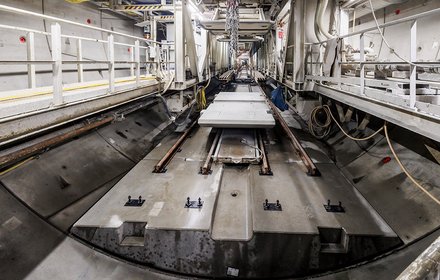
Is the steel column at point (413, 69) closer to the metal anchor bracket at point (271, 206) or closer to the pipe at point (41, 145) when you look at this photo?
the metal anchor bracket at point (271, 206)

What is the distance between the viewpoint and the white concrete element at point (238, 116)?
5406 mm

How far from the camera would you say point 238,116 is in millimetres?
5727

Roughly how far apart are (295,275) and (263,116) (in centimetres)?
320

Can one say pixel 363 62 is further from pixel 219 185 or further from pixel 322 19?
pixel 322 19

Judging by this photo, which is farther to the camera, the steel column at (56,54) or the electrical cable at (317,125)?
the electrical cable at (317,125)

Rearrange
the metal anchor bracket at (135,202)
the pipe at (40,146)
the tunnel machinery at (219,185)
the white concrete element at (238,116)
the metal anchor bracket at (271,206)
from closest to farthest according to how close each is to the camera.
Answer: the tunnel machinery at (219,185)
the pipe at (40,146)
the metal anchor bracket at (271,206)
the metal anchor bracket at (135,202)
the white concrete element at (238,116)

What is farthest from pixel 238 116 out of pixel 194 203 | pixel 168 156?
pixel 194 203

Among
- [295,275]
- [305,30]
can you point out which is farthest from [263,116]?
[295,275]

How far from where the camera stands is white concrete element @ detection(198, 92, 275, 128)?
5.41 metres

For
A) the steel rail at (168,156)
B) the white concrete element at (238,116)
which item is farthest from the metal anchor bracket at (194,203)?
the white concrete element at (238,116)

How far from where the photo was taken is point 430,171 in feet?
11.7

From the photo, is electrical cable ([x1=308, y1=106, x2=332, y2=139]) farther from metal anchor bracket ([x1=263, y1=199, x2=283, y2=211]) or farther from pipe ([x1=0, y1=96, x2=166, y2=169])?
pipe ([x1=0, y1=96, x2=166, y2=169])

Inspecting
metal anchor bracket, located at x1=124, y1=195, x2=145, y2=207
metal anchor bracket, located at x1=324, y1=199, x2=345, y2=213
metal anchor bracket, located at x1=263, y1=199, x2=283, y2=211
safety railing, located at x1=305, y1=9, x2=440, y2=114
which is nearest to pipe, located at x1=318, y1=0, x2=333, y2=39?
safety railing, located at x1=305, y1=9, x2=440, y2=114

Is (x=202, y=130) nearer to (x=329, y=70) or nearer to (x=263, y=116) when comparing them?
(x=263, y=116)
